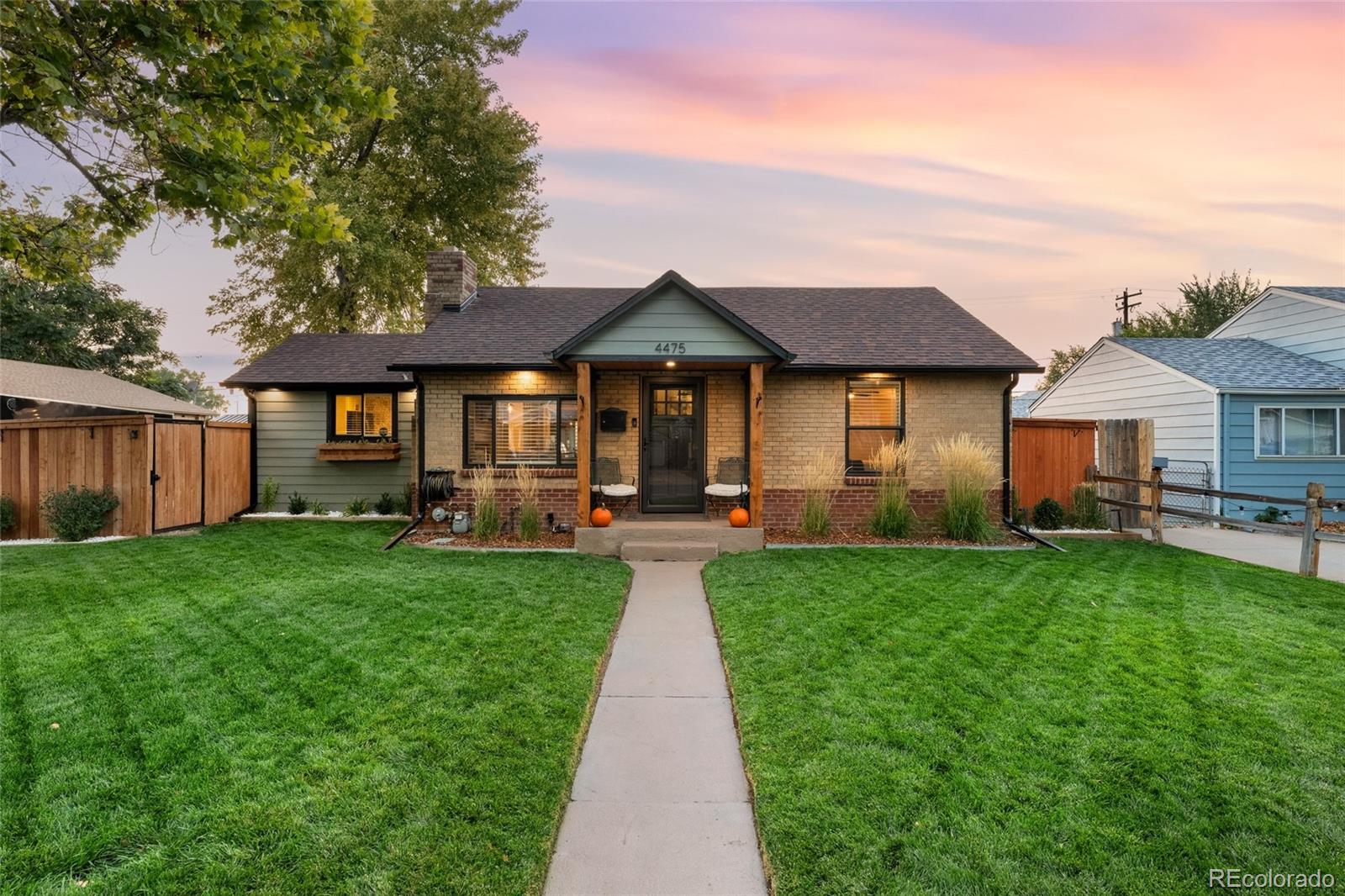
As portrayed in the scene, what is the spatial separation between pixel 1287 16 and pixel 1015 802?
11.9 metres

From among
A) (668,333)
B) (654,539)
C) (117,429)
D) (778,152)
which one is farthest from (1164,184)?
(117,429)

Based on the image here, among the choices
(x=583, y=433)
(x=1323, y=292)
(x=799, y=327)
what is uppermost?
(x=1323, y=292)

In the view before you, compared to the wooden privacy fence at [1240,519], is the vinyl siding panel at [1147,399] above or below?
above

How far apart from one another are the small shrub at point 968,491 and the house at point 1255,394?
7.14 m

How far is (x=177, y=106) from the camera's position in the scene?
402 centimetres

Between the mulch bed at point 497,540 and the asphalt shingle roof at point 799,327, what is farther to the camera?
the asphalt shingle roof at point 799,327

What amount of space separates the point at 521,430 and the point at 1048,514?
942 centimetres

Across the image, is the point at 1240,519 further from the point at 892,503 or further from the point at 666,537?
the point at 666,537

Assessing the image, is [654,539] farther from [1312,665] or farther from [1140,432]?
[1140,432]

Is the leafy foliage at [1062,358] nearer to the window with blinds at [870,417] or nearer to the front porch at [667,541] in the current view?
the window with blinds at [870,417]

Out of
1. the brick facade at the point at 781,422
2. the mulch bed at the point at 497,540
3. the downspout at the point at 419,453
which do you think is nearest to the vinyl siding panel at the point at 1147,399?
the brick facade at the point at 781,422

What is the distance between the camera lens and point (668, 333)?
8773 mm

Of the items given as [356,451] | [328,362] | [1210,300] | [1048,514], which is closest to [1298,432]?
[1048,514]

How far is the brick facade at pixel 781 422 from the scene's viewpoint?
9.99 m
